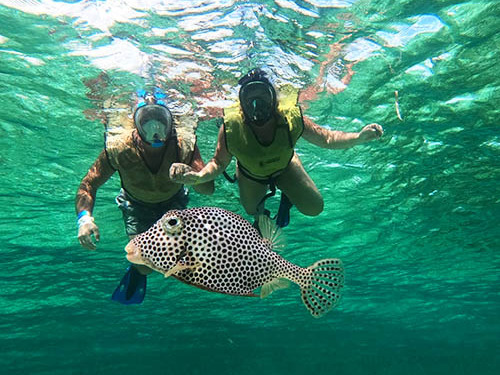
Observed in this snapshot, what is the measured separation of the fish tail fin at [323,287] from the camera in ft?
8.05

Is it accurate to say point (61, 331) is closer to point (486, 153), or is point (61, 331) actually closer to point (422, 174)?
point (422, 174)

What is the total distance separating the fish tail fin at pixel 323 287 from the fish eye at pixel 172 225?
3.06 ft

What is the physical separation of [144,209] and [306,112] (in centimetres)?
669

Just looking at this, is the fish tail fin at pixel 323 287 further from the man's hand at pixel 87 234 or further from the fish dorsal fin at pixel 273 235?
the man's hand at pixel 87 234

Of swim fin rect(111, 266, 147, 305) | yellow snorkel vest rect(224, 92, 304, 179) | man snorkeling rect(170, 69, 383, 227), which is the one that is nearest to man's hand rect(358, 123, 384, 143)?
man snorkeling rect(170, 69, 383, 227)

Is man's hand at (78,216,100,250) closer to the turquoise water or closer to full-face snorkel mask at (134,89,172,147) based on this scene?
full-face snorkel mask at (134,89,172,147)

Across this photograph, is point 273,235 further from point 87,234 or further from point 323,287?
point 87,234

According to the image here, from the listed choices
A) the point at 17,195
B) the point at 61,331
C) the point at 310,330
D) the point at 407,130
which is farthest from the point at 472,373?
the point at 17,195

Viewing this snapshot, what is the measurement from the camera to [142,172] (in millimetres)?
6918

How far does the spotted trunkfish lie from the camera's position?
2.11 metres

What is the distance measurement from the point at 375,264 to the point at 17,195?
75.0ft

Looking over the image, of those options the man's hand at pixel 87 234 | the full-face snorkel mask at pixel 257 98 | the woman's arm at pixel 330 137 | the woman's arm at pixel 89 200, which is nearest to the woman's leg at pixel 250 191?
the woman's arm at pixel 330 137

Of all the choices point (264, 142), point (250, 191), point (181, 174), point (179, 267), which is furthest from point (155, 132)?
point (179, 267)

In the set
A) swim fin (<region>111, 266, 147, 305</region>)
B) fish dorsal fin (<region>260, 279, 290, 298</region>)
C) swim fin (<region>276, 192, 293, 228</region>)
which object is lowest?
swim fin (<region>111, 266, 147, 305</region>)
